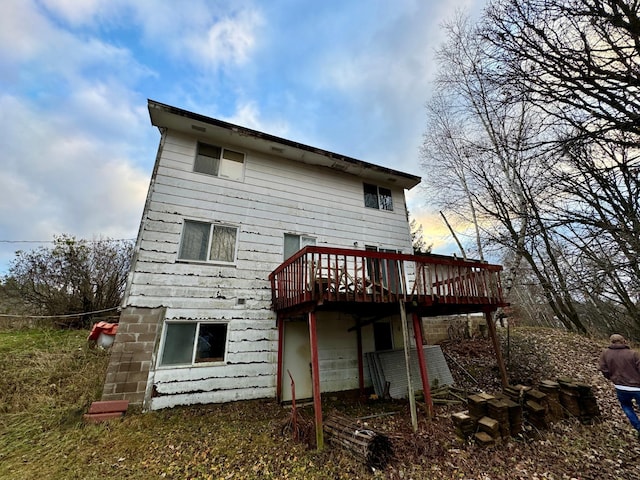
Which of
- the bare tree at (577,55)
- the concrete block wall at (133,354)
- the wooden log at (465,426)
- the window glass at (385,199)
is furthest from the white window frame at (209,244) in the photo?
the bare tree at (577,55)

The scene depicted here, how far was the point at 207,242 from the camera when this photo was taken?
7211mm

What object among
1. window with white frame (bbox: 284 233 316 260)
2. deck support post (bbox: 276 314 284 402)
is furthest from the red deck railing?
window with white frame (bbox: 284 233 316 260)

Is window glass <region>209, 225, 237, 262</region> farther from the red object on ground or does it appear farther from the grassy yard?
the red object on ground

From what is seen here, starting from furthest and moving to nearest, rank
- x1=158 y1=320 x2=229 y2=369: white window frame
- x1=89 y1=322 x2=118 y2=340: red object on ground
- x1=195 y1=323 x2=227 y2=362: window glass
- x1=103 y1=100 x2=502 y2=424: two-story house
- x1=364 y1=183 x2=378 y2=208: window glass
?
1. x1=364 y1=183 x2=378 y2=208: window glass
2. x1=89 y1=322 x2=118 y2=340: red object on ground
3. x1=195 y1=323 x2=227 y2=362: window glass
4. x1=158 y1=320 x2=229 y2=369: white window frame
5. x1=103 y1=100 x2=502 y2=424: two-story house

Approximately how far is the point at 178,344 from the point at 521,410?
753cm

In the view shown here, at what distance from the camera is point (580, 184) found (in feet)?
16.2

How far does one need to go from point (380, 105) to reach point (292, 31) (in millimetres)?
4594

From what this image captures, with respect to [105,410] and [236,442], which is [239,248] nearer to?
[105,410]

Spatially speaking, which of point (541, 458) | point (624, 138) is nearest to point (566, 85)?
point (624, 138)

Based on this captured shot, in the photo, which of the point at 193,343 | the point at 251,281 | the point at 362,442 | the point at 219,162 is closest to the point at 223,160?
the point at 219,162

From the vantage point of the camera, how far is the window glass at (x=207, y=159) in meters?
7.89

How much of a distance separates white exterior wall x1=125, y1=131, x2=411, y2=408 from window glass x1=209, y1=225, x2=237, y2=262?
208mm

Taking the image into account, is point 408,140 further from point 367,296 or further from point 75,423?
point 75,423

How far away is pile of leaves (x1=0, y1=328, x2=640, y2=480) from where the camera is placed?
142 inches
